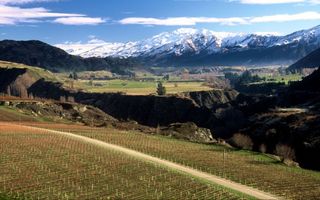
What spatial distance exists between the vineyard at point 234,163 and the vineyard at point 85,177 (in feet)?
26.0

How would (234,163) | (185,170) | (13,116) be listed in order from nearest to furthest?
1. (185,170)
2. (234,163)
3. (13,116)

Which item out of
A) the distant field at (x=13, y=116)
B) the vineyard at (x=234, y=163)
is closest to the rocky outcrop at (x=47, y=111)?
the distant field at (x=13, y=116)

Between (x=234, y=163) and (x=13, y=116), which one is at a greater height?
(x=13, y=116)

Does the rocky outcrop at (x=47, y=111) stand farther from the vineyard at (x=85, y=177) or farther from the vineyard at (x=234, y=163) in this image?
the vineyard at (x=85, y=177)

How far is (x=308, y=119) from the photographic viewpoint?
177875 mm

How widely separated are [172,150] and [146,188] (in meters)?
37.3

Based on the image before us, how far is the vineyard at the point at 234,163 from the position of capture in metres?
70.2

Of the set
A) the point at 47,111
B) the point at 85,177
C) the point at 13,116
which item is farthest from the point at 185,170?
the point at 47,111

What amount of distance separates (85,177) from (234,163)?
29274mm

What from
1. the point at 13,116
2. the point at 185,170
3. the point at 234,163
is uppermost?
the point at 13,116

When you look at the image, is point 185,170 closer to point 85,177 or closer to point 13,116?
point 85,177

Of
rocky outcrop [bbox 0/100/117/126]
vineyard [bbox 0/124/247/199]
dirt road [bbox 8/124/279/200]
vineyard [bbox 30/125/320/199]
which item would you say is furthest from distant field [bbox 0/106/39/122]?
vineyard [bbox 0/124/247/199]

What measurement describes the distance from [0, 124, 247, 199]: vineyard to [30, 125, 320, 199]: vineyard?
7.92m

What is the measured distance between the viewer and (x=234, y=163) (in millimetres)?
88438
